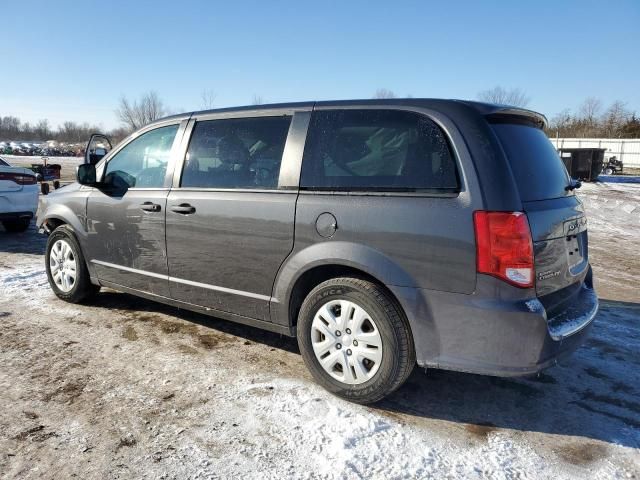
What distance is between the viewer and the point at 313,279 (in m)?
3.20

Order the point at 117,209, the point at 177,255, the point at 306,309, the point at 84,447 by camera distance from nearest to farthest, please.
Answer: the point at 84,447
the point at 306,309
the point at 177,255
the point at 117,209

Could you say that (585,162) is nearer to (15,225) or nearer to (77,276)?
(15,225)

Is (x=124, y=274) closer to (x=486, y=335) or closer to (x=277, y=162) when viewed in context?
(x=277, y=162)

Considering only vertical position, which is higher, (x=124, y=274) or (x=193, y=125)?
(x=193, y=125)

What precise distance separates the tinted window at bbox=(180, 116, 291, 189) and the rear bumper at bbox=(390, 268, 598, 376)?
1350 millimetres

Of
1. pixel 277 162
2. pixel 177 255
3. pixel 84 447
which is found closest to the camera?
pixel 84 447

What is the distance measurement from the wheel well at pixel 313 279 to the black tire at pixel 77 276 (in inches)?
100.0

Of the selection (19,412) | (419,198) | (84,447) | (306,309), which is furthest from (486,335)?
(19,412)

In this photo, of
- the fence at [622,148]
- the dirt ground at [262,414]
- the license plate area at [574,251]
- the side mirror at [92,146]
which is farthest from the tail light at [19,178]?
the fence at [622,148]

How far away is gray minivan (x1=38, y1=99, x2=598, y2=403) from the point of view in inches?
100.0

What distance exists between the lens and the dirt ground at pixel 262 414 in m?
2.39

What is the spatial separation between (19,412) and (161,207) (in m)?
1.74

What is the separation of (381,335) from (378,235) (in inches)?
23.5

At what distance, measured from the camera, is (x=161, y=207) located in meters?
3.86
